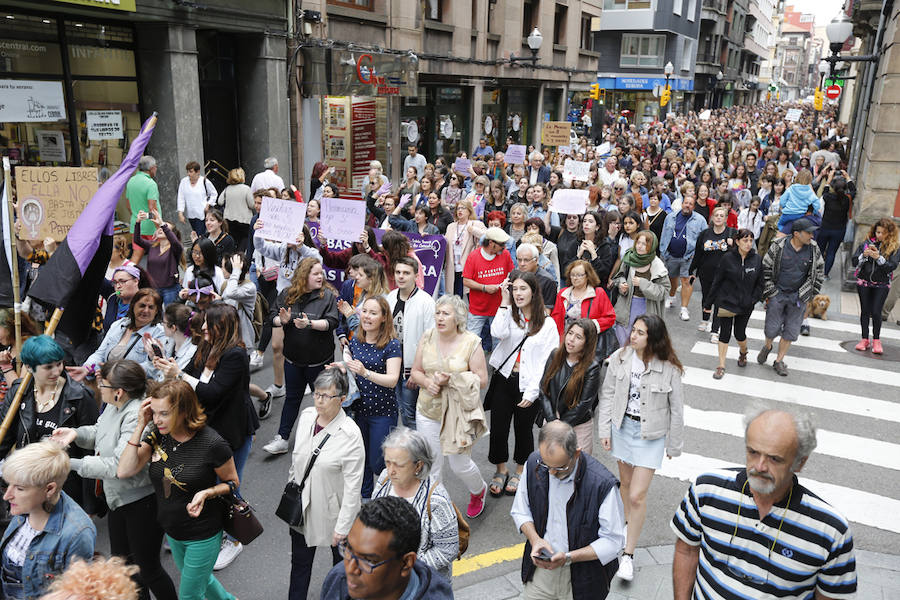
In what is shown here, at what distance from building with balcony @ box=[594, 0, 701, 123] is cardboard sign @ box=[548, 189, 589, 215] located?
4709cm

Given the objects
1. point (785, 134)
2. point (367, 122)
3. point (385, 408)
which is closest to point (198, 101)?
point (367, 122)

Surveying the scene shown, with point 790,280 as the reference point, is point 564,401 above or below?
below

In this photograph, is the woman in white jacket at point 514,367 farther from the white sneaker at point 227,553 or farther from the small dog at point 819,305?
the small dog at point 819,305

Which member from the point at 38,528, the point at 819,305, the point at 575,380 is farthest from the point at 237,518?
the point at 819,305

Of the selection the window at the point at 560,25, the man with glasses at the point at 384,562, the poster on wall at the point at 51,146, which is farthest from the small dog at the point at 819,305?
the window at the point at 560,25

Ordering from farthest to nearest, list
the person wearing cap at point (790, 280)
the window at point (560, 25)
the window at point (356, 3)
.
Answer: the window at point (560, 25), the window at point (356, 3), the person wearing cap at point (790, 280)

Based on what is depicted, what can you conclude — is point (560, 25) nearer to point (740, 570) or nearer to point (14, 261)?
point (14, 261)

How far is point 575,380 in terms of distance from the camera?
5.24 meters

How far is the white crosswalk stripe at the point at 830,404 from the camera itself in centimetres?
637

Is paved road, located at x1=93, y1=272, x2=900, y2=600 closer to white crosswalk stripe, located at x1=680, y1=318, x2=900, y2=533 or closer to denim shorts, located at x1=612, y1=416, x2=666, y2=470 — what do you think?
white crosswalk stripe, located at x1=680, y1=318, x2=900, y2=533

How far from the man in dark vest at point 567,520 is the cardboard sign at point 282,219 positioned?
483 centimetres

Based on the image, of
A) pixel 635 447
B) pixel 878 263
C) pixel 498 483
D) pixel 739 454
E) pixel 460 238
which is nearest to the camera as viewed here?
pixel 635 447

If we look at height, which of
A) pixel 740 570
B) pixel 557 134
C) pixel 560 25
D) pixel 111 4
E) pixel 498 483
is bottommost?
pixel 498 483

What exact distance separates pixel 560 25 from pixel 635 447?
29.0m
